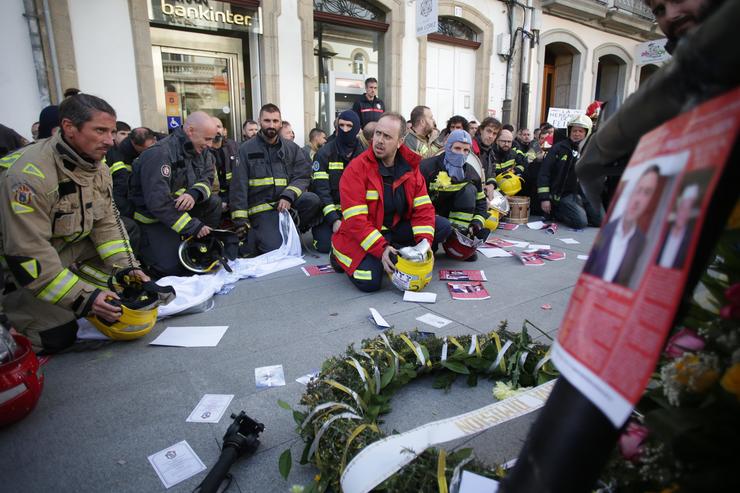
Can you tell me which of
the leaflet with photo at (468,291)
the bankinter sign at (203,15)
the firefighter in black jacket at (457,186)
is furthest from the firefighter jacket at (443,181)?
the bankinter sign at (203,15)

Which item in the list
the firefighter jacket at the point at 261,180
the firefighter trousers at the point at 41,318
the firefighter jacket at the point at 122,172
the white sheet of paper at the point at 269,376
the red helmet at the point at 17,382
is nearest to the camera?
the red helmet at the point at 17,382

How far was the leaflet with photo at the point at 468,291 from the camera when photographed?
3.96 meters

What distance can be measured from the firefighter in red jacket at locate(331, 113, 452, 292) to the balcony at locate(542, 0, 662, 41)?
12047 millimetres

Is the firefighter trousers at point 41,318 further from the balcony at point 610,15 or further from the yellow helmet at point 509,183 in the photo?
the balcony at point 610,15

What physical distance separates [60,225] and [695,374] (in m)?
3.46

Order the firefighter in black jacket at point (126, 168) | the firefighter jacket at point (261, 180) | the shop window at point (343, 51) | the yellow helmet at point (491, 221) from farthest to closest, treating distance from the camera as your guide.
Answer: the shop window at point (343, 51)
the yellow helmet at point (491, 221)
the firefighter jacket at point (261, 180)
the firefighter in black jacket at point (126, 168)

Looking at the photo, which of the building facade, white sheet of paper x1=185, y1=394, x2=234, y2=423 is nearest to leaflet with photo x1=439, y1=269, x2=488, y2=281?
white sheet of paper x1=185, y1=394, x2=234, y2=423

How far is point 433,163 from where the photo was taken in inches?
208

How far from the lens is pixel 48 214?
285 centimetres

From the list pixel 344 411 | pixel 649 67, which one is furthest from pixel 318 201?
pixel 649 67

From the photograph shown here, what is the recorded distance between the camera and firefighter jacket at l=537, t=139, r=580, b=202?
24.5 feet

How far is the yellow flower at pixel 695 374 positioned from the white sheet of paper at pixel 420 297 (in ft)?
9.99

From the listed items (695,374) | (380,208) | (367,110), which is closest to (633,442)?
(695,374)

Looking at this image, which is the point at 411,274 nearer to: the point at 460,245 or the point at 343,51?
the point at 460,245
